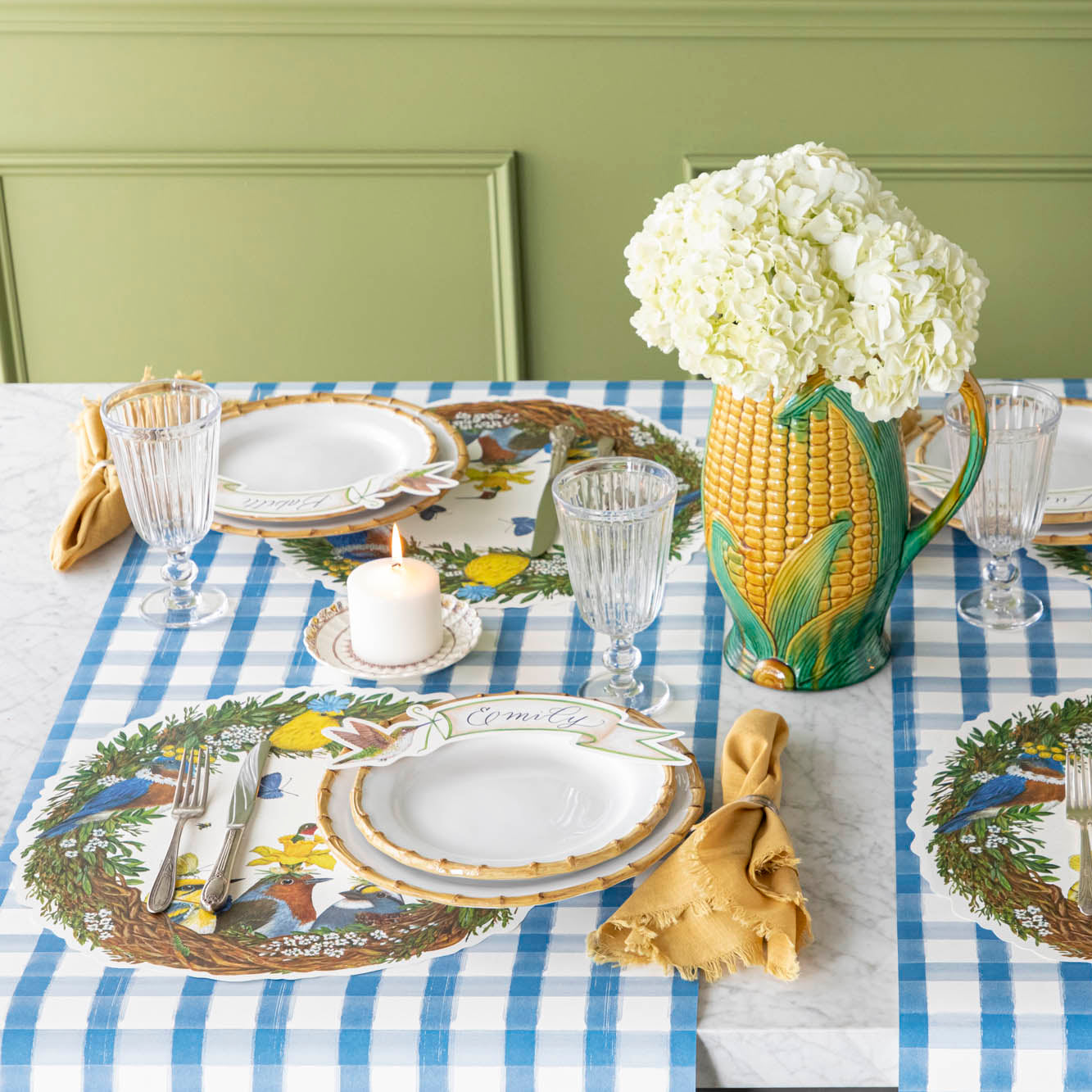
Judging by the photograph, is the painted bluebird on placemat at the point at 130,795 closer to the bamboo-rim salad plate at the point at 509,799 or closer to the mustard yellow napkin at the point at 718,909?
the bamboo-rim salad plate at the point at 509,799

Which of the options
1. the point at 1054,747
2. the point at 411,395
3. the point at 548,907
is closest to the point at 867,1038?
the point at 548,907

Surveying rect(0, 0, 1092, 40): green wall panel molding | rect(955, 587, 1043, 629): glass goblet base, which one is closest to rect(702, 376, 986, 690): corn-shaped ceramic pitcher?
rect(955, 587, 1043, 629): glass goblet base

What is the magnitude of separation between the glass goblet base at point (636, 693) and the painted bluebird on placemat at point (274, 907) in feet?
0.90

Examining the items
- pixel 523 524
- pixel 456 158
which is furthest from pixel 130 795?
pixel 456 158

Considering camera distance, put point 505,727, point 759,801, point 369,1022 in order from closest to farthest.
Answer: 1. point 369,1022
2. point 759,801
3. point 505,727

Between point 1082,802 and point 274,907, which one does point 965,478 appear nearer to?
point 1082,802

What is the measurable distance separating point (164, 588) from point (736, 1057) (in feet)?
2.32

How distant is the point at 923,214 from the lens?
2641 millimetres

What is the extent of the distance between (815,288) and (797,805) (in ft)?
1.20

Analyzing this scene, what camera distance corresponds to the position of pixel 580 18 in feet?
8.28

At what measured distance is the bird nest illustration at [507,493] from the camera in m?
1.32

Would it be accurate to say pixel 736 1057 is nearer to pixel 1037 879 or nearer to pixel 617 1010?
pixel 617 1010

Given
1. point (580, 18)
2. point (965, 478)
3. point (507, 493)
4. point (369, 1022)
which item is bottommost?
point (369, 1022)

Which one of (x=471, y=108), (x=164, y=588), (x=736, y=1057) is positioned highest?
(x=471, y=108)
